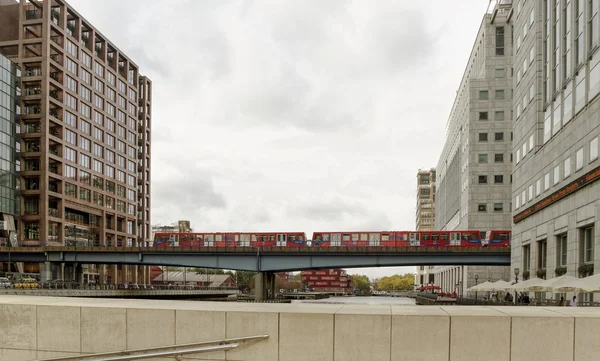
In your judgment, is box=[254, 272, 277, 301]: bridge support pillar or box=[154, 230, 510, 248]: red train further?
box=[254, 272, 277, 301]: bridge support pillar

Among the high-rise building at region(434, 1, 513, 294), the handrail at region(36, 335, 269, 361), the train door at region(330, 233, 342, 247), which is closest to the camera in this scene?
the handrail at region(36, 335, 269, 361)

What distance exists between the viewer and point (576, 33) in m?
40.1

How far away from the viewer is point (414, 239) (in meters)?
66.9

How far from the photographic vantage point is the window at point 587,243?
121 ft

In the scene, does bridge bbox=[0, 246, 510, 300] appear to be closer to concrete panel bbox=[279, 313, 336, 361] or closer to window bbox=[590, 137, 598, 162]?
window bbox=[590, 137, 598, 162]

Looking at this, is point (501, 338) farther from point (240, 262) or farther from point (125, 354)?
point (240, 262)

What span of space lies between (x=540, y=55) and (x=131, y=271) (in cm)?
10161

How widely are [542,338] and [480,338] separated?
0.93m

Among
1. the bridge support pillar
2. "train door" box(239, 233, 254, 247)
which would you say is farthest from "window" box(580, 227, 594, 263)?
the bridge support pillar

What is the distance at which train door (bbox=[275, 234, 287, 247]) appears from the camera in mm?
69250

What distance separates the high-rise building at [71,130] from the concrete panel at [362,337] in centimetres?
8947

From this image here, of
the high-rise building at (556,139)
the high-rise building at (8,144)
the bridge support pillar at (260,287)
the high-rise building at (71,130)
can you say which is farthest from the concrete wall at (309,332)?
the high-rise building at (8,144)

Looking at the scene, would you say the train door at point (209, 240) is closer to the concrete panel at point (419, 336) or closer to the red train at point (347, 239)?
the red train at point (347, 239)

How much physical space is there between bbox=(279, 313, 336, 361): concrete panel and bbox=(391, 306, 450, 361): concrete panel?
1060 millimetres
